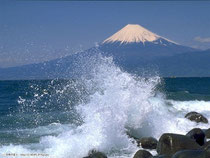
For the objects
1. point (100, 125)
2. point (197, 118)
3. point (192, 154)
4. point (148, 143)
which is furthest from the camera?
point (197, 118)

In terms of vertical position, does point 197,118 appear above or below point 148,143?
above

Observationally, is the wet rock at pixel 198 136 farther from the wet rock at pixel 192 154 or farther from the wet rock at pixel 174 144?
the wet rock at pixel 192 154

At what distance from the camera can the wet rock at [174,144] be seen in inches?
436

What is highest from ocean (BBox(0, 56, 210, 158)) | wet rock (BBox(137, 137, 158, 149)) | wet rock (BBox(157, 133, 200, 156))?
ocean (BBox(0, 56, 210, 158))

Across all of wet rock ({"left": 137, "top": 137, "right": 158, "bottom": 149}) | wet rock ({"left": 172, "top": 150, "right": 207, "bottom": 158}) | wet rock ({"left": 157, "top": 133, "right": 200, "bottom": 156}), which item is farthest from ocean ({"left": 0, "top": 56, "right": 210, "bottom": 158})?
wet rock ({"left": 172, "top": 150, "right": 207, "bottom": 158})

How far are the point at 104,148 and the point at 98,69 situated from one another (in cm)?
647

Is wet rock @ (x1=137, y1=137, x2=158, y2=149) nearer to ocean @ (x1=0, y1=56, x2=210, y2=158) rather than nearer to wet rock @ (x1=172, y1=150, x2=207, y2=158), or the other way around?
ocean @ (x1=0, y1=56, x2=210, y2=158)

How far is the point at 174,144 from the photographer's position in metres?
11.1

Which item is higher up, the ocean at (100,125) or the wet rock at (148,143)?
the ocean at (100,125)

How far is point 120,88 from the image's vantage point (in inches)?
677

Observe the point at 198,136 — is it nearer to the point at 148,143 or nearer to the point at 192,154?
the point at 148,143

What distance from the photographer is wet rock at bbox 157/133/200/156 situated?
436 inches

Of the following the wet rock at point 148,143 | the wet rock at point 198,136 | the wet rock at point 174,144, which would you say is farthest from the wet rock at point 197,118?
the wet rock at point 174,144

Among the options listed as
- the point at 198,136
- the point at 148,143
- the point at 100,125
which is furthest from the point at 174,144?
the point at 100,125
